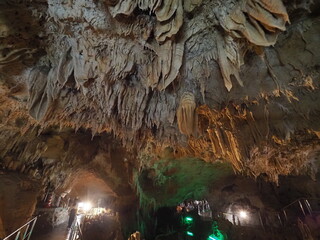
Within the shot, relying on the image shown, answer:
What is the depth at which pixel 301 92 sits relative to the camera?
12.4ft

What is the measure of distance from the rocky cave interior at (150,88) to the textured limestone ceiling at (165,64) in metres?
0.02

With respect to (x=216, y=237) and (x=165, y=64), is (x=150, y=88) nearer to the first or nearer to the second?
(x=165, y=64)

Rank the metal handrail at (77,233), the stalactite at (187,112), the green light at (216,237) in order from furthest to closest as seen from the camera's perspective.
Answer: the green light at (216,237) < the metal handrail at (77,233) < the stalactite at (187,112)

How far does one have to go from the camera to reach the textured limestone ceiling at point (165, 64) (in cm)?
237

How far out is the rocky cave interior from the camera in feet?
8.04

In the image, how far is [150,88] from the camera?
3871 millimetres

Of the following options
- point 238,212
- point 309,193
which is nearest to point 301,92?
point 309,193

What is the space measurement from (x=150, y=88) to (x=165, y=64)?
1.03 m

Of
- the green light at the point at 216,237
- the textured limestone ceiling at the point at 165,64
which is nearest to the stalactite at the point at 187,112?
the textured limestone ceiling at the point at 165,64

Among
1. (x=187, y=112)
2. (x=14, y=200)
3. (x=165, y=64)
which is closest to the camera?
(x=165, y=64)

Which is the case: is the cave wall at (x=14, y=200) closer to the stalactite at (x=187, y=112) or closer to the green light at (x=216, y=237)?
the stalactite at (x=187, y=112)

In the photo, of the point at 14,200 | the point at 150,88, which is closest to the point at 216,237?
the point at 14,200

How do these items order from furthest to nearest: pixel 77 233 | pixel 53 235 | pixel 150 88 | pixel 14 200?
1. pixel 53 235
2. pixel 77 233
3. pixel 14 200
4. pixel 150 88

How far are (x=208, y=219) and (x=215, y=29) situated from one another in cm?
1525
